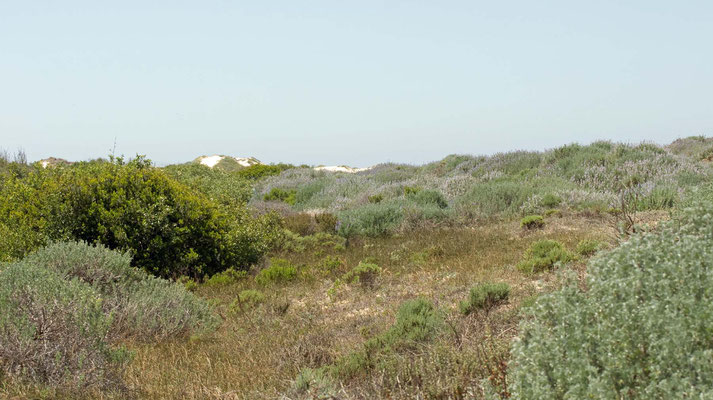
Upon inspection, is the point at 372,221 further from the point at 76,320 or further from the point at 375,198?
the point at 76,320

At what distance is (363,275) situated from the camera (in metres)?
8.56

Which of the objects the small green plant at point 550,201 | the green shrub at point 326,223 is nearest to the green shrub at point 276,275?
the green shrub at point 326,223

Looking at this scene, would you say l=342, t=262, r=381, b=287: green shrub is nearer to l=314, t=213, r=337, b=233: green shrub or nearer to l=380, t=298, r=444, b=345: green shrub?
l=380, t=298, r=444, b=345: green shrub

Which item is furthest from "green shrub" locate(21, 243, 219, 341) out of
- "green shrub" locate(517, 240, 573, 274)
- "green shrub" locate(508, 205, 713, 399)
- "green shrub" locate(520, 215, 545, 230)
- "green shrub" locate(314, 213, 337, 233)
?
"green shrub" locate(520, 215, 545, 230)

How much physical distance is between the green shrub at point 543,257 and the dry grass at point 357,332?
0.69 ft

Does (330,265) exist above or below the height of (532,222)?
below

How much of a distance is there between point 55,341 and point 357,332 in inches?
111

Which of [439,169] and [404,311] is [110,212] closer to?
[404,311]

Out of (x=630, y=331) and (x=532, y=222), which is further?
(x=532, y=222)

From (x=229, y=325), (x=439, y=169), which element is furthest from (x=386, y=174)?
(x=229, y=325)

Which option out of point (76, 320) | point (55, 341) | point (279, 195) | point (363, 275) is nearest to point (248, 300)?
point (363, 275)

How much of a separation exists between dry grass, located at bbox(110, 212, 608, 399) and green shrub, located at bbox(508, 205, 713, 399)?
95cm

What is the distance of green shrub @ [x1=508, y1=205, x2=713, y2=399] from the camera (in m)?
2.13

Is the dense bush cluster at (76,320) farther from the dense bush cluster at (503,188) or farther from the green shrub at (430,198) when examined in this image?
the green shrub at (430,198)
